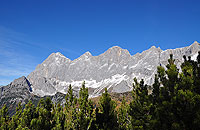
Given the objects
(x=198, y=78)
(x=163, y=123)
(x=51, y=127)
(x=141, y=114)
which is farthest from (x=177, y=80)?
(x=51, y=127)

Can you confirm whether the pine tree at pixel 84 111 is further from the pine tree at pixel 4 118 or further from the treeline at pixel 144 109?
the pine tree at pixel 4 118

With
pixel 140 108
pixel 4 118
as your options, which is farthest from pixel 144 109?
pixel 4 118

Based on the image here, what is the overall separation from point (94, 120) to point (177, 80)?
15.6 meters

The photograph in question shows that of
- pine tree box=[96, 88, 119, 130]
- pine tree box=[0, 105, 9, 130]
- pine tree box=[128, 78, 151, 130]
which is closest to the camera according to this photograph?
pine tree box=[128, 78, 151, 130]

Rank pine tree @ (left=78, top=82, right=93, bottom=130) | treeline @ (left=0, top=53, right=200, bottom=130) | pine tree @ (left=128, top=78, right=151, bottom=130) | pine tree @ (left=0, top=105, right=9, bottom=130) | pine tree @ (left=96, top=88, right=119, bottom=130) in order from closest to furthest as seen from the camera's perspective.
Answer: treeline @ (left=0, top=53, right=200, bottom=130)
pine tree @ (left=128, top=78, right=151, bottom=130)
pine tree @ (left=78, top=82, right=93, bottom=130)
pine tree @ (left=96, top=88, right=119, bottom=130)
pine tree @ (left=0, top=105, right=9, bottom=130)

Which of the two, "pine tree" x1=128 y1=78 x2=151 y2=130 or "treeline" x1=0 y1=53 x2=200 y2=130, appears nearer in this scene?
"treeline" x1=0 y1=53 x2=200 y2=130

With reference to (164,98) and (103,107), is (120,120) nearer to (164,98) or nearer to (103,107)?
(103,107)

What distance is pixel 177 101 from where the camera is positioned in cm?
1267

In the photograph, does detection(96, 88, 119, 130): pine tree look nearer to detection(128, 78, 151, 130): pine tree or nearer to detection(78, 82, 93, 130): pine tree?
detection(78, 82, 93, 130): pine tree

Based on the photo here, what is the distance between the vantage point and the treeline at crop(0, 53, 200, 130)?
12.3 meters

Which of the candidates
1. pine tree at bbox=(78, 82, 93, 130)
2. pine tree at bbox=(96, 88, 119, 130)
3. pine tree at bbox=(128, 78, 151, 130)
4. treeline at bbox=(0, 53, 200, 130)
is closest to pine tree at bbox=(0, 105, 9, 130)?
treeline at bbox=(0, 53, 200, 130)

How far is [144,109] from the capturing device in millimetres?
23125

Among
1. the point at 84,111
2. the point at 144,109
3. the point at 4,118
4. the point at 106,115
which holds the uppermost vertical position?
the point at 84,111

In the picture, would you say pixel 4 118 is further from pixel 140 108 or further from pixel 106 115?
pixel 140 108
